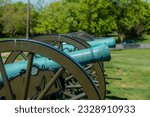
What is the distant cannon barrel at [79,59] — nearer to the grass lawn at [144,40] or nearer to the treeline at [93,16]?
the treeline at [93,16]

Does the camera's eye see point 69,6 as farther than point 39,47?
Yes

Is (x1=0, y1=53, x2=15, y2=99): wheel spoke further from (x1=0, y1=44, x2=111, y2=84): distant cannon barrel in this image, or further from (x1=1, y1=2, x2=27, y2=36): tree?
(x1=1, y1=2, x2=27, y2=36): tree

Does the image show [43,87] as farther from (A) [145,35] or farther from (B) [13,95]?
(A) [145,35]

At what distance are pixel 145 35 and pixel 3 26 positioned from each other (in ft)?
82.9

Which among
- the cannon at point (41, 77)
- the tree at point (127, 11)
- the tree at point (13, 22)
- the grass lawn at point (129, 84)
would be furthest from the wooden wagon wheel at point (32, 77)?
the tree at point (13, 22)

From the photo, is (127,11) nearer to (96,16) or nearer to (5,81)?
(96,16)

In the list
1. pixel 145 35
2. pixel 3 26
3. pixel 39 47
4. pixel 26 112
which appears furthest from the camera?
pixel 3 26

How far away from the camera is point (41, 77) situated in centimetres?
539

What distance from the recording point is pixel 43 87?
17.5 feet

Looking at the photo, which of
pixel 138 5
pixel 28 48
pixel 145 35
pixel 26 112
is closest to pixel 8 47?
pixel 28 48

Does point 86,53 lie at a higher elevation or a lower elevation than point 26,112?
higher

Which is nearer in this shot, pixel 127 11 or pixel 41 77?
pixel 41 77

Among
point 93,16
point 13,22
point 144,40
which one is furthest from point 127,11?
point 13,22

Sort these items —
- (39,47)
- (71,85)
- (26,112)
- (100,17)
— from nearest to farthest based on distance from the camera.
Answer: (26,112)
(39,47)
(71,85)
(100,17)
